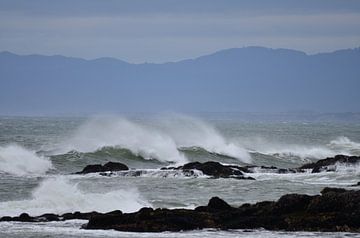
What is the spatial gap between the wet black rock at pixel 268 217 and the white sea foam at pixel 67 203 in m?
4.13

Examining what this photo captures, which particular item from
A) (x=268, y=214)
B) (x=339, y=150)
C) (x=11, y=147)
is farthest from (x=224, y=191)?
(x=339, y=150)

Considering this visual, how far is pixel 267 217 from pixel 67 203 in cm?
735

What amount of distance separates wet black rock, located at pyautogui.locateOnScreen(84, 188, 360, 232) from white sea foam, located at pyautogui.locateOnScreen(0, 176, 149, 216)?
13.6 feet

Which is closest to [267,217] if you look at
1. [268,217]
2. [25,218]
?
[268,217]

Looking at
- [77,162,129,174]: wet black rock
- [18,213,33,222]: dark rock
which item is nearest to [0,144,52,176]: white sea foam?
[77,162,129,174]: wet black rock

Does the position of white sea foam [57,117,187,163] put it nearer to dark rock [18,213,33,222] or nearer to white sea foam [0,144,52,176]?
white sea foam [0,144,52,176]

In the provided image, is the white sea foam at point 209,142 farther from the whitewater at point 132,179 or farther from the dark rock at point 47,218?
A: the dark rock at point 47,218

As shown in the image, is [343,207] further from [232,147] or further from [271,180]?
[232,147]

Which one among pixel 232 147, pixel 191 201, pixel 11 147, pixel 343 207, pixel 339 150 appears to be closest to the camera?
pixel 343 207

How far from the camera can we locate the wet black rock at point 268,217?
59.5ft

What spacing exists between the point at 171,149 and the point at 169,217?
35.8m

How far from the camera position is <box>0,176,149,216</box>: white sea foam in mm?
23094

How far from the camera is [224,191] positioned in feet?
96.9

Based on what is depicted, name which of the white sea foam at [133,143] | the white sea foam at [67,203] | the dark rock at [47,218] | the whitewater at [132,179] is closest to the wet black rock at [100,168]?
the whitewater at [132,179]
